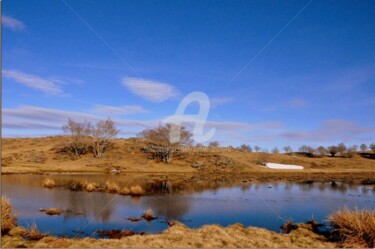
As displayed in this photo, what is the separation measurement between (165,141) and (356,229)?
199ft

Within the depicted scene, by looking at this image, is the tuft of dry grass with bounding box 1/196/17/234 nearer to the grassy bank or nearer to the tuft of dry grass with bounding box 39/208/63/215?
the grassy bank

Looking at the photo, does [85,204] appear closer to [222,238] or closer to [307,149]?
[222,238]

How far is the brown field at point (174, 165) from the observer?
58.5 metres

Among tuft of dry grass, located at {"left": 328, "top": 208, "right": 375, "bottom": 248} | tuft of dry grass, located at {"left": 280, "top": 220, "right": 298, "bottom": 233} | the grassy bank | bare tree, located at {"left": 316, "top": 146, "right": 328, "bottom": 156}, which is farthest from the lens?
bare tree, located at {"left": 316, "top": 146, "right": 328, "bottom": 156}

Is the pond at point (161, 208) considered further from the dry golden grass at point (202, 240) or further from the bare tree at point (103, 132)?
the bare tree at point (103, 132)

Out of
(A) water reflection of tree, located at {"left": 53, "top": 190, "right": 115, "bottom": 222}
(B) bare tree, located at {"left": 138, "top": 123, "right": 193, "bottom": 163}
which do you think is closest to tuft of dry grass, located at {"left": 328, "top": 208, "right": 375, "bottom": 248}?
(A) water reflection of tree, located at {"left": 53, "top": 190, "right": 115, "bottom": 222}

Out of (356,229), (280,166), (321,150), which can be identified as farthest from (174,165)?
(321,150)

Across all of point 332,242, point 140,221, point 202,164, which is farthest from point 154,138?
point 332,242

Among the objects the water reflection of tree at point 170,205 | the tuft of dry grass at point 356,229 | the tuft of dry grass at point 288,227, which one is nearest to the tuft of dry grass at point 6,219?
the water reflection of tree at point 170,205

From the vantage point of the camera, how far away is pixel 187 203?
2755cm

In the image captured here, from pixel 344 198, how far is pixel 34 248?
1128 inches

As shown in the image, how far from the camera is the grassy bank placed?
14156 millimetres

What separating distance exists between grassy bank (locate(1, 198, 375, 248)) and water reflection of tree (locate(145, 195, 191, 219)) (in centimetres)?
540

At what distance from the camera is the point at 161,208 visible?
2508 cm
